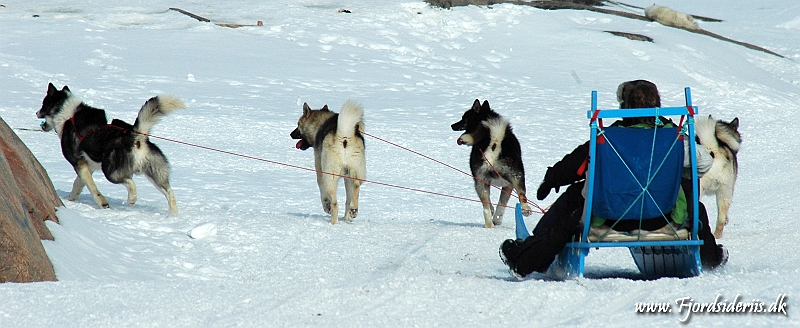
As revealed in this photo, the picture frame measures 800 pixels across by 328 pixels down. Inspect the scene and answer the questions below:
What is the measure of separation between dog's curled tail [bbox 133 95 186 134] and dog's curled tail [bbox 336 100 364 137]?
1.40m

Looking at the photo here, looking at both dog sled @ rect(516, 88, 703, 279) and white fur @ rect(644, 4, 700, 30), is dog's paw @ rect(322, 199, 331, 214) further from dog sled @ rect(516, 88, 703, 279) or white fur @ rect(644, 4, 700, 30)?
white fur @ rect(644, 4, 700, 30)

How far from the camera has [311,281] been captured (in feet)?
15.1

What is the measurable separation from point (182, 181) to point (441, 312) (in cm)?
664

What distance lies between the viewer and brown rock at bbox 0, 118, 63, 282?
Answer: 378 centimetres

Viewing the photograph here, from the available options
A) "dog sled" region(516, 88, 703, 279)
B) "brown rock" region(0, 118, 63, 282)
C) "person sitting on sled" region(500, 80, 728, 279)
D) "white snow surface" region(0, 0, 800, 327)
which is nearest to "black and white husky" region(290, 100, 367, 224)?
"white snow surface" region(0, 0, 800, 327)

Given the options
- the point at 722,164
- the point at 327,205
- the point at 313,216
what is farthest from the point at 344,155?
the point at 722,164

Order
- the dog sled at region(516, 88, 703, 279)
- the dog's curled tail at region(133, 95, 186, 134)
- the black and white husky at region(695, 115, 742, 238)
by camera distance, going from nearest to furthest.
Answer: the dog sled at region(516, 88, 703, 279), the black and white husky at region(695, 115, 742, 238), the dog's curled tail at region(133, 95, 186, 134)

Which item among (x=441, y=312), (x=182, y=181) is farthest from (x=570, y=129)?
(x=441, y=312)

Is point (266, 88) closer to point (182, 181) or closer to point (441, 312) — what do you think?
point (182, 181)

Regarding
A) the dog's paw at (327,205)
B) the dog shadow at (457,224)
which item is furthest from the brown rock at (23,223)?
the dog shadow at (457,224)

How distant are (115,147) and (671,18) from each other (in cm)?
2193

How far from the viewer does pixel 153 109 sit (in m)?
7.00

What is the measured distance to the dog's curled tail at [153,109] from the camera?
6988 mm

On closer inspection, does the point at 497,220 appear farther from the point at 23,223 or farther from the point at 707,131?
the point at 23,223
